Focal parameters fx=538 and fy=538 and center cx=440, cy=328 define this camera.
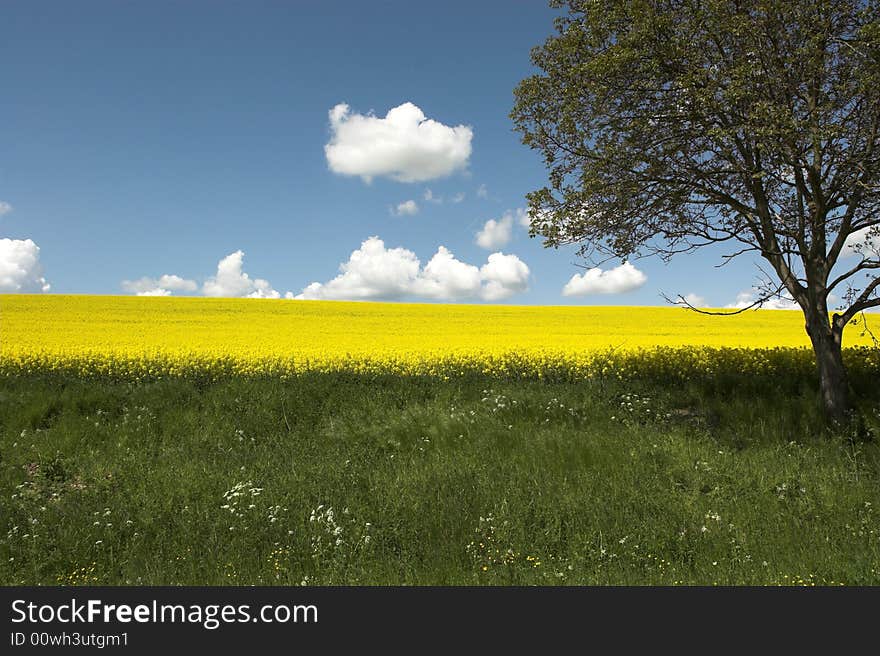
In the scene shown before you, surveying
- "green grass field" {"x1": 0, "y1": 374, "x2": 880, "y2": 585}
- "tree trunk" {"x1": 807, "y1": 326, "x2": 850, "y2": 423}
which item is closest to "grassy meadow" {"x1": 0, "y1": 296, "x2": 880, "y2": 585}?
"green grass field" {"x1": 0, "y1": 374, "x2": 880, "y2": 585}

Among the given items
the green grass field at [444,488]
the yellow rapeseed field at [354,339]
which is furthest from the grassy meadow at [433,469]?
the yellow rapeseed field at [354,339]

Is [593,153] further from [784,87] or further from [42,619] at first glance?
[42,619]

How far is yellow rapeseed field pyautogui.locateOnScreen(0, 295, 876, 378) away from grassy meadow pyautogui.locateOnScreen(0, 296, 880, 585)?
19 centimetres

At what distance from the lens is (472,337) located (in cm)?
2358

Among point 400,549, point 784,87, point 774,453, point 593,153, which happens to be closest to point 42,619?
point 400,549

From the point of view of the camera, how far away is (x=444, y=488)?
673 cm

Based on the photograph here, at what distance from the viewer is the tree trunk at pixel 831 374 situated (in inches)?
379

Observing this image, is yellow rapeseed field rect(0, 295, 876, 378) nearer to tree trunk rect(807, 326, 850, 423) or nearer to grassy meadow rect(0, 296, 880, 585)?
grassy meadow rect(0, 296, 880, 585)

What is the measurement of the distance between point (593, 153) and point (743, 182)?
306cm

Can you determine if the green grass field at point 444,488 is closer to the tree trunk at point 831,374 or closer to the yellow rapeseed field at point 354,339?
the tree trunk at point 831,374

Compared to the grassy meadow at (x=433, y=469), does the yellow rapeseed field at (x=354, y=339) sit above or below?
above

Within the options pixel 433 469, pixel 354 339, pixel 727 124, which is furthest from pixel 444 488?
pixel 354 339

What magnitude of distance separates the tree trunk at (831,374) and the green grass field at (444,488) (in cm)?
29

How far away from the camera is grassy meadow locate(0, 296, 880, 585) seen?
17.1 ft
